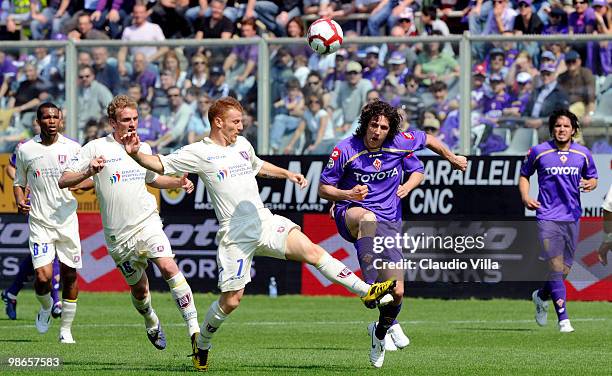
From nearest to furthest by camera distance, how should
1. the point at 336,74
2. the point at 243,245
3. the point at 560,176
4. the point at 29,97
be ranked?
the point at 243,245
the point at 560,176
the point at 336,74
the point at 29,97

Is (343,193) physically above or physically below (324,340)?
above

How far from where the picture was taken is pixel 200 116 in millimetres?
21375

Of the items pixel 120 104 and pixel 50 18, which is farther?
pixel 50 18

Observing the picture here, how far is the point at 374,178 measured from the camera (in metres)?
12.2

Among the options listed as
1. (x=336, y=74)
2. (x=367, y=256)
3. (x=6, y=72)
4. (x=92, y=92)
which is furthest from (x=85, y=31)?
(x=367, y=256)

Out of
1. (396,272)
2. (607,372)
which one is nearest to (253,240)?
(396,272)

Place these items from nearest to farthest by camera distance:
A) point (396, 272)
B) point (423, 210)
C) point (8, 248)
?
point (396, 272)
point (423, 210)
point (8, 248)

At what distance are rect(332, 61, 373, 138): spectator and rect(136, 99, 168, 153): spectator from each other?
295 centimetres

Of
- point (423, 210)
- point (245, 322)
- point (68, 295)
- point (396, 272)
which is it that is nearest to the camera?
point (396, 272)

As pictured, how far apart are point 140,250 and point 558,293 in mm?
5585

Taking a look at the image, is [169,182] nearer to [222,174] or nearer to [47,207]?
[222,174]

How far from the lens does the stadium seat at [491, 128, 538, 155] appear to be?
2008 centimetres

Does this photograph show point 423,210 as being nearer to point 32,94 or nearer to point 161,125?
point 161,125

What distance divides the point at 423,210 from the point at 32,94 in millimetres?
6909
